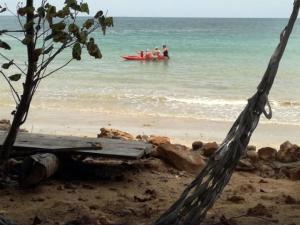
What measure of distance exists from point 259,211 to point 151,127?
14.0 feet

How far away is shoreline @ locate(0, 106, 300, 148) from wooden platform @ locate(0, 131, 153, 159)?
2.20 metres

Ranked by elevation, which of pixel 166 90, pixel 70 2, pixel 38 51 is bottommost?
pixel 166 90

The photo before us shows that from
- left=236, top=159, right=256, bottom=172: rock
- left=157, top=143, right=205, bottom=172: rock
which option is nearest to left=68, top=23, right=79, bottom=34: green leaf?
left=157, top=143, right=205, bottom=172: rock

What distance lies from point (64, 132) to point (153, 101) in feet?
11.5

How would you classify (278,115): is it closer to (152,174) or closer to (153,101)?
(153,101)

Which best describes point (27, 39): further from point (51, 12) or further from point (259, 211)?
Result: point (259, 211)

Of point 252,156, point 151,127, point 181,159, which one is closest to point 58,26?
point 181,159

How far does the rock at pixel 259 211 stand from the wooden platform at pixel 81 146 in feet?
3.00

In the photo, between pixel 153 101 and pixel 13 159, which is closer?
pixel 13 159

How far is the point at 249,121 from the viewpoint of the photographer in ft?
7.05

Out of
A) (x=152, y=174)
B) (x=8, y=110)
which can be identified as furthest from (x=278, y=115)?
(x=152, y=174)

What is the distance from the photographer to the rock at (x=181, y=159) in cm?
416

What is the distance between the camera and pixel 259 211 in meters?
3.09

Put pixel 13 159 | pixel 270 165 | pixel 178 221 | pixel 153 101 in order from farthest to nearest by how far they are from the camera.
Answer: pixel 153 101, pixel 270 165, pixel 13 159, pixel 178 221
